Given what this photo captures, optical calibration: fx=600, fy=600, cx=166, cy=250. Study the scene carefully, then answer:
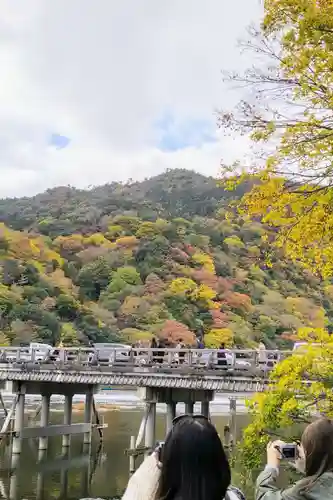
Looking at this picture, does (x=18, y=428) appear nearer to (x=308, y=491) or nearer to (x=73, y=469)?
(x=73, y=469)

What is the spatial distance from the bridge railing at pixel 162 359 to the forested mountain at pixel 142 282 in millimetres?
18216

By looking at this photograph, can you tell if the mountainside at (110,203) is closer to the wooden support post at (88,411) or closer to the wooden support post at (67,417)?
the wooden support post at (88,411)

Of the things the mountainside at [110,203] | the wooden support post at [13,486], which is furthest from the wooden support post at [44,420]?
the mountainside at [110,203]

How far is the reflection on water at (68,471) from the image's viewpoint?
18.1m

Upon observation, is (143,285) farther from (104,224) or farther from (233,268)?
(104,224)

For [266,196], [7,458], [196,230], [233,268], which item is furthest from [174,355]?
[196,230]

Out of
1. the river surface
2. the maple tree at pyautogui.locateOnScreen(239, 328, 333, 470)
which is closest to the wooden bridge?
A: the river surface

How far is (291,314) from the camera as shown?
6175 cm

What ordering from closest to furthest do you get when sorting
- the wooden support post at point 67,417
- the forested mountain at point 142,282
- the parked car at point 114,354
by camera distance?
the parked car at point 114,354 → the wooden support post at point 67,417 → the forested mountain at point 142,282

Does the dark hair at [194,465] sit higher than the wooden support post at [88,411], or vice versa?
the dark hair at [194,465]

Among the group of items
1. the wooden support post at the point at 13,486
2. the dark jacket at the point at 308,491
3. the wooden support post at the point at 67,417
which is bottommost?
the wooden support post at the point at 13,486

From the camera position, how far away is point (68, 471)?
2130 cm

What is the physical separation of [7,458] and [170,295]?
116 ft

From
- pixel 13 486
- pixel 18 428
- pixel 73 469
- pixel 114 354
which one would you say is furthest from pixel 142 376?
pixel 18 428
